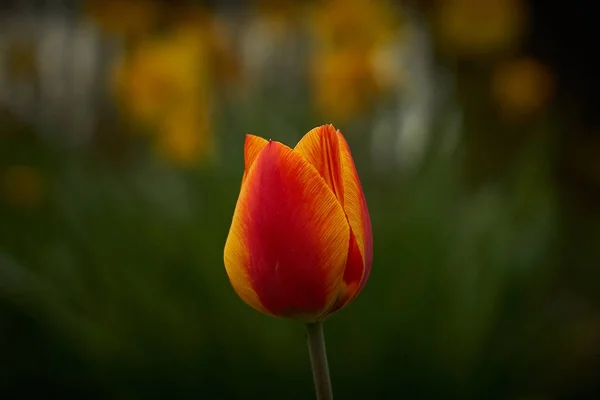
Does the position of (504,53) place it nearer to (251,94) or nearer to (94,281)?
(251,94)

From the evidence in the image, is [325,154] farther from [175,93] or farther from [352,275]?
[175,93]

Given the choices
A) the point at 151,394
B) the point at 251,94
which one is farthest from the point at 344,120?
the point at 151,394

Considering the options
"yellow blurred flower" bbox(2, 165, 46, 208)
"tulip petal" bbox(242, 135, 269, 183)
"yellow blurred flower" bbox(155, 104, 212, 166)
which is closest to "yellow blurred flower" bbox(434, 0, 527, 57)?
"yellow blurred flower" bbox(155, 104, 212, 166)

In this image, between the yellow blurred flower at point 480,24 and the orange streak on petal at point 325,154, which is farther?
the yellow blurred flower at point 480,24

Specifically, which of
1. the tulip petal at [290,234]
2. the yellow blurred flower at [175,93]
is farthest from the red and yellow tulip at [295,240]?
the yellow blurred flower at [175,93]

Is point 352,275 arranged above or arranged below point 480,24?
below

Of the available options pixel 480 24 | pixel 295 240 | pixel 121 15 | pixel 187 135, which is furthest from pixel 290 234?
pixel 121 15

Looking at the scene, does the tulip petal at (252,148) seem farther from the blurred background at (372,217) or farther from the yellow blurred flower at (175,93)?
the yellow blurred flower at (175,93)
